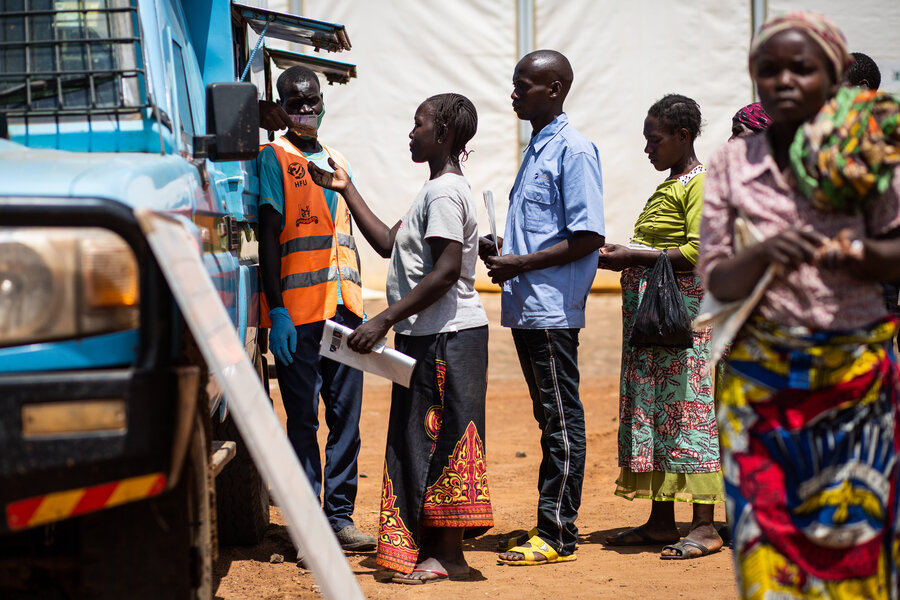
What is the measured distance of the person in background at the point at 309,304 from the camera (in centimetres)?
482

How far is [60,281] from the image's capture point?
2.29 m

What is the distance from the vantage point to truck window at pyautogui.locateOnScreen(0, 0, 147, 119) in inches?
123

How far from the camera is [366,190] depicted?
11945 mm

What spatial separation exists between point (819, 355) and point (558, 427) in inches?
87.3

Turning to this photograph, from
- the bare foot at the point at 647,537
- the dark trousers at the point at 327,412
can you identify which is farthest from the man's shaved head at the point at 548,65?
the bare foot at the point at 647,537

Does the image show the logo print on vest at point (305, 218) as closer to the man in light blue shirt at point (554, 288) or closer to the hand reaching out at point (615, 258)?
the man in light blue shirt at point (554, 288)

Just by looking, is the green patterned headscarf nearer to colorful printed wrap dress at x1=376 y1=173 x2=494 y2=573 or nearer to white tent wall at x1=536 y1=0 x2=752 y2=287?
colorful printed wrap dress at x1=376 y1=173 x2=494 y2=573

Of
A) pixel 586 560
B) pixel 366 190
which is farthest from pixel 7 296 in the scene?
pixel 366 190

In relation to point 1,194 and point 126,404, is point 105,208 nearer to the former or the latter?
point 1,194

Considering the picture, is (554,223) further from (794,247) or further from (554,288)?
(794,247)

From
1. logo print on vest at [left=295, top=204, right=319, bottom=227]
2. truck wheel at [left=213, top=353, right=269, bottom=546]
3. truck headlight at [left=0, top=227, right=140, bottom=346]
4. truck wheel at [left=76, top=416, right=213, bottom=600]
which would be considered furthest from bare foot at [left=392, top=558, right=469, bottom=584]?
truck headlight at [left=0, top=227, right=140, bottom=346]

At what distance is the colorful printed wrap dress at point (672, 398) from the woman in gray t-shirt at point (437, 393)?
36.1 inches

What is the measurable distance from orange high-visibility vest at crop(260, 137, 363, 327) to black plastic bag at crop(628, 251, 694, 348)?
136 cm

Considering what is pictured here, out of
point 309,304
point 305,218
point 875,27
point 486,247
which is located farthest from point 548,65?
point 875,27
